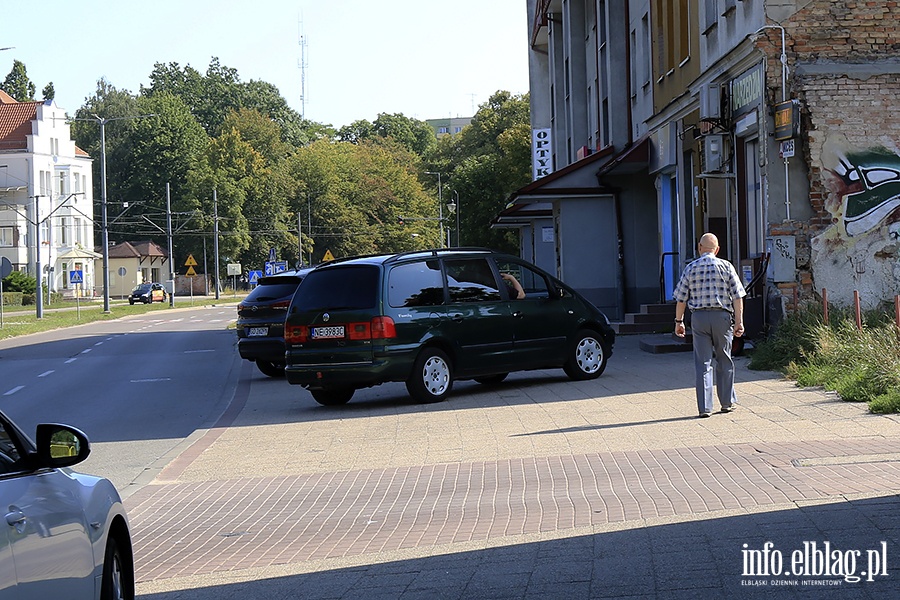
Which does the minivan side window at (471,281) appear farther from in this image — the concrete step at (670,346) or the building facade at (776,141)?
the concrete step at (670,346)

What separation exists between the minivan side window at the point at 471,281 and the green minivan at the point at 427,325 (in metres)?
0.01

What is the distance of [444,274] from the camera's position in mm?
16281

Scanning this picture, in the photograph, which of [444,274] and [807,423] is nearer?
[807,423]

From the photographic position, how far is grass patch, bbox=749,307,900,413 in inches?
491

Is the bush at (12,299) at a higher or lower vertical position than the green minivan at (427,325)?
higher

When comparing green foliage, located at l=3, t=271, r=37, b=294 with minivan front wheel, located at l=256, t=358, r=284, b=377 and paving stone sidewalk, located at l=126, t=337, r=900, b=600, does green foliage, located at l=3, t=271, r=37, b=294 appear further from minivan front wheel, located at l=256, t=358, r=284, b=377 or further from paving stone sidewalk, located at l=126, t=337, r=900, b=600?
paving stone sidewalk, located at l=126, t=337, r=900, b=600

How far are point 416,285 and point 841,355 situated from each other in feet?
17.2

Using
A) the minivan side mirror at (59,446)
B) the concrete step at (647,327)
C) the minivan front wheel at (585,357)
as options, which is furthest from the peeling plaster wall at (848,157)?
the minivan side mirror at (59,446)

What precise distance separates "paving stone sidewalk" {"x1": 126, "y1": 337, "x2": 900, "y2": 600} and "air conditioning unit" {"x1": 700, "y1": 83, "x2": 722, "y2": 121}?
26.5ft

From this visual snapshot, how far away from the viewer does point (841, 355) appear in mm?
14375

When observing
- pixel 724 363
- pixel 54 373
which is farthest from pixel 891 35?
pixel 54 373

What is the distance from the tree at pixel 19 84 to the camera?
4936 inches

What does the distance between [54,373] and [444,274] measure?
40.4 ft

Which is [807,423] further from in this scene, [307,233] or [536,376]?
[307,233]
